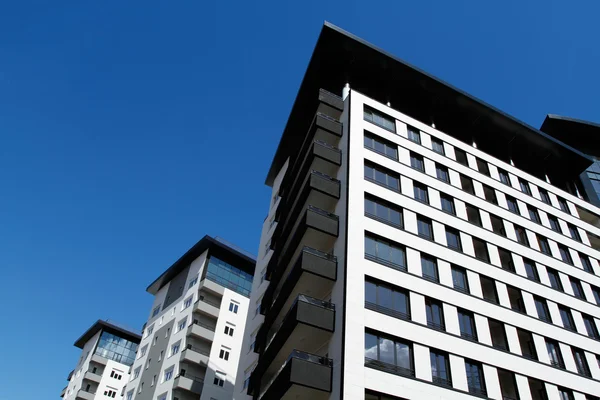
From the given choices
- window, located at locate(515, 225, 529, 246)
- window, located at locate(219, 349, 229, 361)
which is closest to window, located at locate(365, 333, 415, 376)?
window, located at locate(515, 225, 529, 246)

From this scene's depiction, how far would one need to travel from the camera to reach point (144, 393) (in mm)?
54375

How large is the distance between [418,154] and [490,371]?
1733 cm

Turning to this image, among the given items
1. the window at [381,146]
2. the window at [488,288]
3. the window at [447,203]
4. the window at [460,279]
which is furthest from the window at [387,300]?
the window at [381,146]

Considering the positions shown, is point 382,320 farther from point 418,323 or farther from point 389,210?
point 389,210

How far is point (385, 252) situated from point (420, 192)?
7.92 metres

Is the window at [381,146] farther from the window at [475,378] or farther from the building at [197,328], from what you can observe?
the building at [197,328]

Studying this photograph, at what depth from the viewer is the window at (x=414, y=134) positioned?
40.7 metres

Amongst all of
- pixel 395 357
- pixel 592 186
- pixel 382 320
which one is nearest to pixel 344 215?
pixel 382 320

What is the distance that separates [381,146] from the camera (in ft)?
124

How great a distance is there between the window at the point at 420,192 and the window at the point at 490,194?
735 cm

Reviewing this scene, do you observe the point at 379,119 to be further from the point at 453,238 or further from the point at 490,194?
the point at 490,194

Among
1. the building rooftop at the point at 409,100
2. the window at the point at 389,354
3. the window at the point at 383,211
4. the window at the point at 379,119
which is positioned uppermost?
the building rooftop at the point at 409,100

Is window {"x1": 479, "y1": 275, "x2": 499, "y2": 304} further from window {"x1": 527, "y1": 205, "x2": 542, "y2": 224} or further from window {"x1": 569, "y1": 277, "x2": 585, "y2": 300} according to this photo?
window {"x1": 527, "y1": 205, "x2": 542, "y2": 224}

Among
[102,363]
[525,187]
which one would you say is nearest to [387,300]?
[525,187]
